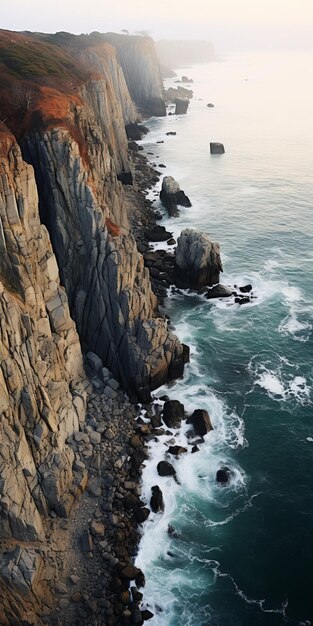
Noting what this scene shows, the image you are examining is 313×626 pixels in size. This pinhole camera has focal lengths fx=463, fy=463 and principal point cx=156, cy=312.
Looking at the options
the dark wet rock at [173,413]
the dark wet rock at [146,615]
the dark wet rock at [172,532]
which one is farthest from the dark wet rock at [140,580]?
the dark wet rock at [173,413]

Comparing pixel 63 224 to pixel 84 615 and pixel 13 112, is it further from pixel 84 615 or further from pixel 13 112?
pixel 84 615

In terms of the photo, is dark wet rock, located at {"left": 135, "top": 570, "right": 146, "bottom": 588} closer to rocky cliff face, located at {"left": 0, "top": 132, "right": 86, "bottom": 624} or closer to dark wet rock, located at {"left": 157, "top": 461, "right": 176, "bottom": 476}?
rocky cliff face, located at {"left": 0, "top": 132, "right": 86, "bottom": 624}

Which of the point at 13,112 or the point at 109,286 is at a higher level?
the point at 13,112

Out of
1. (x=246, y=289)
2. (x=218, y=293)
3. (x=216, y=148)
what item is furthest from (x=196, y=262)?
(x=216, y=148)

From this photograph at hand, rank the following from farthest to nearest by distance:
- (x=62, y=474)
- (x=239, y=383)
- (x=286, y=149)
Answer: (x=286, y=149) < (x=239, y=383) < (x=62, y=474)

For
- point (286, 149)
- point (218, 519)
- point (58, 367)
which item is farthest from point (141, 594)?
point (286, 149)

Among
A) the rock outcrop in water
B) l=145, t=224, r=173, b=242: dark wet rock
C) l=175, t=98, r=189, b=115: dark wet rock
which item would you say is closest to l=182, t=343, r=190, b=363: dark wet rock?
the rock outcrop in water

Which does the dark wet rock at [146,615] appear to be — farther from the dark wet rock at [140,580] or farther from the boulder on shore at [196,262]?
the boulder on shore at [196,262]
